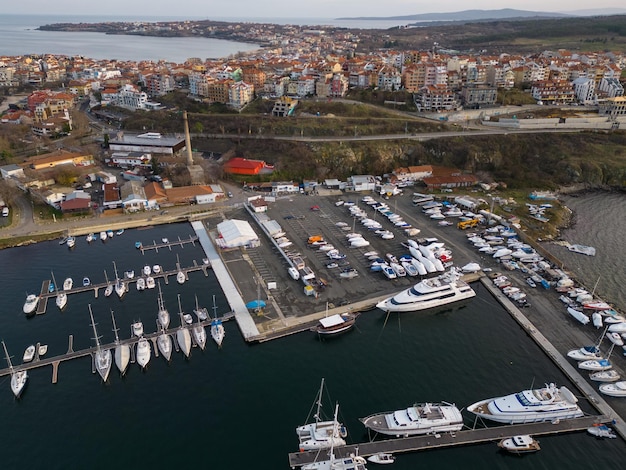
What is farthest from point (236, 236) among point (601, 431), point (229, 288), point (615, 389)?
point (615, 389)

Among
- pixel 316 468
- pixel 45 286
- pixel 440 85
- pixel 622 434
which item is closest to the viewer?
pixel 316 468

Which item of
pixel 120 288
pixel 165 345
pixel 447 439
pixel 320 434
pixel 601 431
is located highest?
pixel 120 288

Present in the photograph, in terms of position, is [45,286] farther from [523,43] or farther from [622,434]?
[523,43]

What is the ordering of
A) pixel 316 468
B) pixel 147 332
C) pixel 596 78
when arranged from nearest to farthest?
pixel 316 468 → pixel 147 332 → pixel 596 78

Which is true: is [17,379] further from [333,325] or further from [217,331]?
[333,325]

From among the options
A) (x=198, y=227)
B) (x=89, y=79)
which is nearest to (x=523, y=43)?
(x=89, y=79)

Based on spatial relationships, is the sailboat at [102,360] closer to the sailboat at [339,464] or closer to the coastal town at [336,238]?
the coastal town at [336,238]

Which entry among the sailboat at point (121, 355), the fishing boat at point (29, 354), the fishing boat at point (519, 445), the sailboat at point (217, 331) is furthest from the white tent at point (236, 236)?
the fishing boat at point (519, 445)
